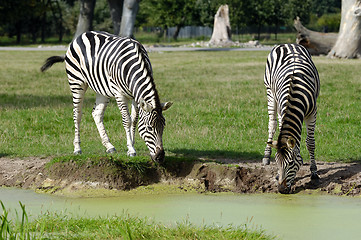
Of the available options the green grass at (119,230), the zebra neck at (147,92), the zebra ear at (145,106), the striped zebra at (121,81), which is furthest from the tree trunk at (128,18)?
the green grass at (119,230)

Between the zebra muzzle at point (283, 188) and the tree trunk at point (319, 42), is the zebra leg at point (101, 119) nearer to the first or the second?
the zebra muzzle at point (283, 188)

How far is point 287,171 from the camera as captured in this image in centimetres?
891

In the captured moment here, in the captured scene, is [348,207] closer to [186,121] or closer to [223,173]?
[223,173]

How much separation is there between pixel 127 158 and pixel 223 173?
61.0 inches

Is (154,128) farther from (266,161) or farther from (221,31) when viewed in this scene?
(221,31)

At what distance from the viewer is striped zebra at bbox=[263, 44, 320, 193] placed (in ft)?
29.2

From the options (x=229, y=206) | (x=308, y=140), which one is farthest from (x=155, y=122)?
(x=308, y=140)

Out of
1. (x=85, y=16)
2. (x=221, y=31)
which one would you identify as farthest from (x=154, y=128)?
(x=221, y=31)

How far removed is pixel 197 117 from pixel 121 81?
5.33 meters

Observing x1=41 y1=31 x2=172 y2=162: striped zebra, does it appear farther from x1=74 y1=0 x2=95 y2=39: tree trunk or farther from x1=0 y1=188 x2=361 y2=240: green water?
x1=74 y1=0 x2=95 y2=39: tree trunk

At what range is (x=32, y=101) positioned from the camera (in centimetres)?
1894

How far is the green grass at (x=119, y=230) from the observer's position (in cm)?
677

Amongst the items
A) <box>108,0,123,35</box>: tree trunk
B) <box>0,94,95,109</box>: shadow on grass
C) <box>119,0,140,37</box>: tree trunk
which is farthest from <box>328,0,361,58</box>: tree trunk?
<box>108,0,123,35</box>: tree trunk

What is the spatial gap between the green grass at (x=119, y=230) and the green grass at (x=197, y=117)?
449cm
